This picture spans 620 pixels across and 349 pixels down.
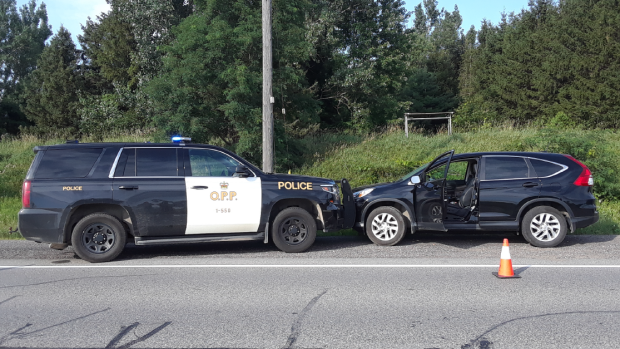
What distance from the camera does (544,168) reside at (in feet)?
31.8

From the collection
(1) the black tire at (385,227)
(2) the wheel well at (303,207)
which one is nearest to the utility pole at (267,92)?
(2) the wheel well at (303,207)

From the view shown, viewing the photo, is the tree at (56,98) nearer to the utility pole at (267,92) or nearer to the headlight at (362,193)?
the utility pole at (267,92)

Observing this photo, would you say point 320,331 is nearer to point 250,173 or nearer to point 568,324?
point 568,324

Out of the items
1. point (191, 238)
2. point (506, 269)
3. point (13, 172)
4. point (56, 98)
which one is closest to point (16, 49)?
point (56, 98)

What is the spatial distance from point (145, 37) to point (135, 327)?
23.1 meters

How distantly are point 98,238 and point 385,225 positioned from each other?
5042 mm

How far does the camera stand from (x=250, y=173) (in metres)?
9.00

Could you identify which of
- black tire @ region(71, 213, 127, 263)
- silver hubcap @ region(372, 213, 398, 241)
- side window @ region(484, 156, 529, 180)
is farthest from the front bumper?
black tire @ region(71, 213, 127, 263)

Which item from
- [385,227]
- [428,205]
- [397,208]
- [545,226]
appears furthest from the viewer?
[397,208]

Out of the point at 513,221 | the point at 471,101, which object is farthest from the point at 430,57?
the point at 513,221

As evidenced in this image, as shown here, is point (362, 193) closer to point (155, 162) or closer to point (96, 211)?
point (155, 162)

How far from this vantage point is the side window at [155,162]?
8.72m

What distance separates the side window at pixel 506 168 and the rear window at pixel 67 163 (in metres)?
7.09

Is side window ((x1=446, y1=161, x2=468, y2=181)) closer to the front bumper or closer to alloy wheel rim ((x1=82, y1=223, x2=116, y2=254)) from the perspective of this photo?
the front bumper
